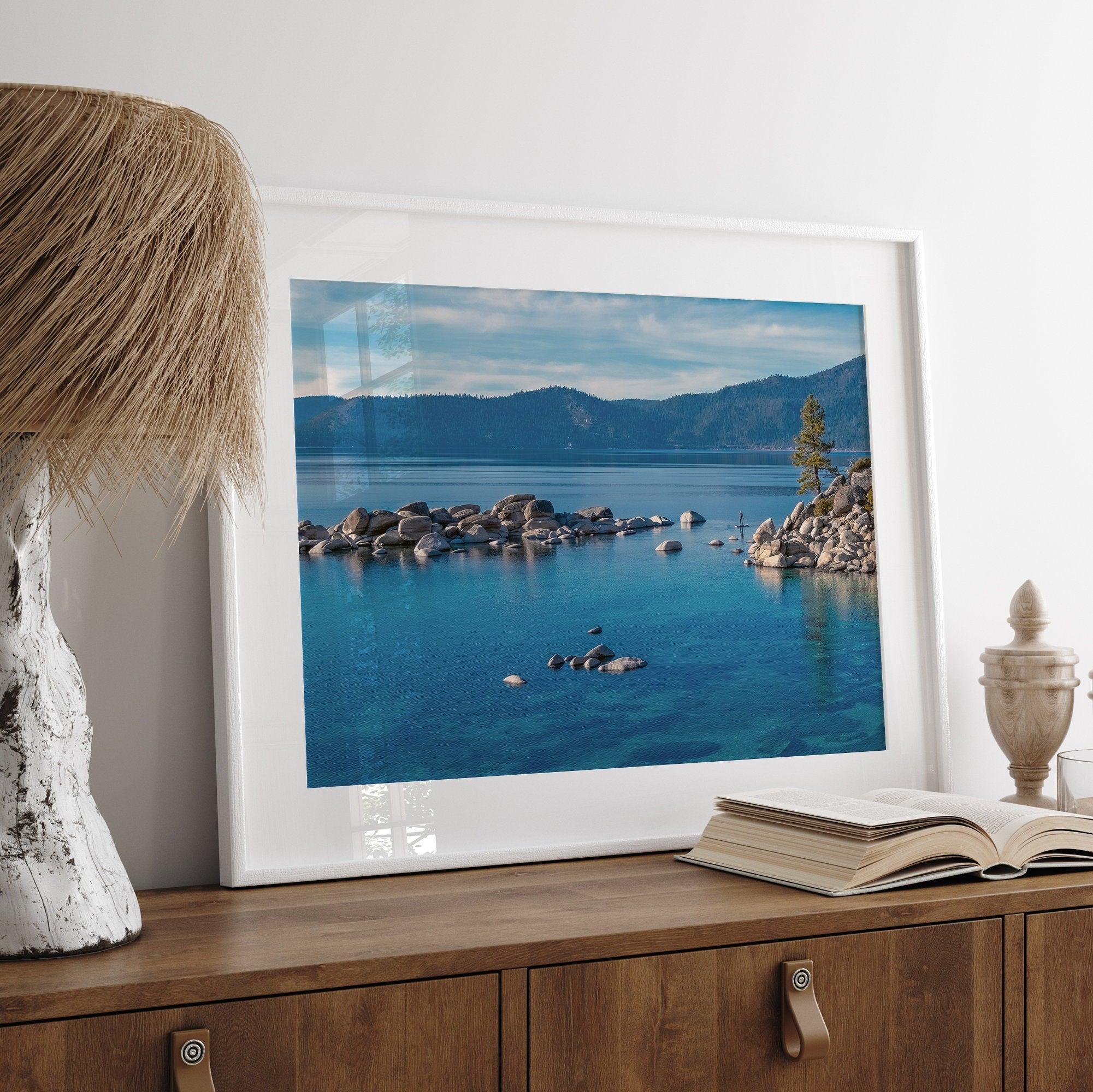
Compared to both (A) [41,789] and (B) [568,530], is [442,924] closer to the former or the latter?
(A) [41,789]

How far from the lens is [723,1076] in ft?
3.39

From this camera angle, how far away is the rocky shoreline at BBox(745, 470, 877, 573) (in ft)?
4.88

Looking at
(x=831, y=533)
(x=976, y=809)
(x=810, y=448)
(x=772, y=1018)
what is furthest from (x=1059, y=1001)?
(x=810, y=448)

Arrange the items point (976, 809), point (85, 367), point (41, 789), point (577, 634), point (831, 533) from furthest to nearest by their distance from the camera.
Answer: point (831, 533) → point (577, 634) → point (976, 809) → point (41, 789) → point (85, 367)

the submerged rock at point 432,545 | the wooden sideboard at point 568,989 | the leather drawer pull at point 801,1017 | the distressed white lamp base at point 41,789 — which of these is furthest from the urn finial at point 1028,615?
the distressed white lamp base at point 41,789

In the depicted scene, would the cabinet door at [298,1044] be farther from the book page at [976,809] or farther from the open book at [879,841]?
the book page at [976,809]

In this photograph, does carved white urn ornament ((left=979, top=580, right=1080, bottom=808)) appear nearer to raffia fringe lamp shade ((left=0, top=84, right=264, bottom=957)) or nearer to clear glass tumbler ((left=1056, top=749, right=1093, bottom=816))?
clear glass tumbler ((left=1056, top=749, right=1093, bottom=816))

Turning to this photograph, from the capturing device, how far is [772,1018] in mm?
1050

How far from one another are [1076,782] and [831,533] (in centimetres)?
44

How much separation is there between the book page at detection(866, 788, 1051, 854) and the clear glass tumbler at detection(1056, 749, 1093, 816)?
72 mm

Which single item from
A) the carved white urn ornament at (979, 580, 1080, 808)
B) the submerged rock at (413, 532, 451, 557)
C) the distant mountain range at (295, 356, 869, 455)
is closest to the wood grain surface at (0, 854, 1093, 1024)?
the carved white urn ornament at (979, 580, 1080, 808)

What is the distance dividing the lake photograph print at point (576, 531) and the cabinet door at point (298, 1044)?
14.7 inches

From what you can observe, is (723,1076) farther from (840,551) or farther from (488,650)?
(840,551)

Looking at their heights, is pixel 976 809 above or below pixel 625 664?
below
